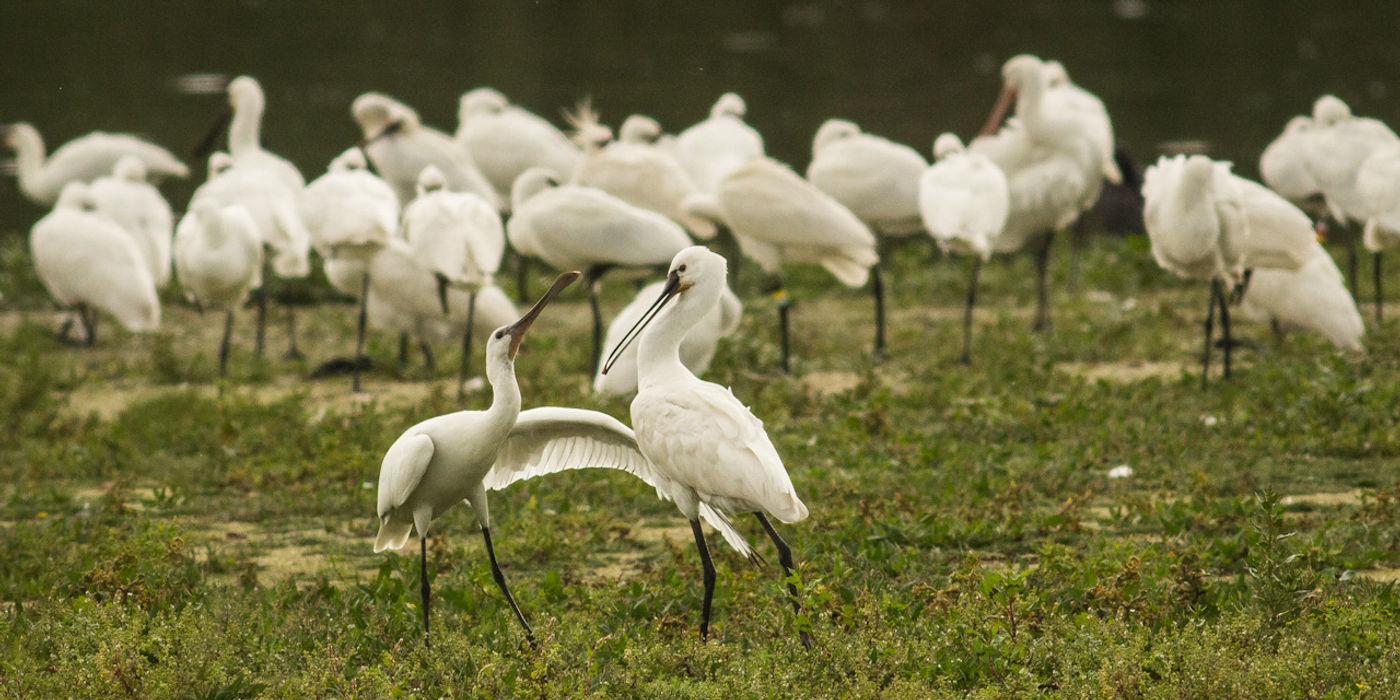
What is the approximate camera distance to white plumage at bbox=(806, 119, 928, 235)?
10180 millimetres

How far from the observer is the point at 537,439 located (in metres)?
5.33

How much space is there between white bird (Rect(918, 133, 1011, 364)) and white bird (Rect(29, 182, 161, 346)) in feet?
16.4

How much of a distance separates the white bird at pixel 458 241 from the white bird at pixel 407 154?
280 cm

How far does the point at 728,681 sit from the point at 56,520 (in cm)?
321

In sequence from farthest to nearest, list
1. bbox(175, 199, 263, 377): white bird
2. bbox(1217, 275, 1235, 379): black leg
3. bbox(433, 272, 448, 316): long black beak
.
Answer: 1. bbox(175, 199, 263, 377): white bird
2. bbox(433, 272, 448, 316): long black beak
3. bbox(1217, 275, 1235, 379): black leg

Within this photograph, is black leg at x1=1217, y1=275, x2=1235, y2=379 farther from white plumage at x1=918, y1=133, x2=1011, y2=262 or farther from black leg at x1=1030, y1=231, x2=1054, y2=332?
black leg at x1=1030, y1=231, x2=1054, y2=332

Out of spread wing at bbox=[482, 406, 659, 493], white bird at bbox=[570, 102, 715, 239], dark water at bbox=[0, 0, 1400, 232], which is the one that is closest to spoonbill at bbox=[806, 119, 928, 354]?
white bird at bbox=[570, 102, 715, 239]

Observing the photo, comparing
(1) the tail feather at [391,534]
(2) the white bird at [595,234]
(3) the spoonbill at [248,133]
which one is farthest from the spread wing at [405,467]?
(3) the spoonbill at [248,133]

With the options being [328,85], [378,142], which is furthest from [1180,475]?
[328,85]

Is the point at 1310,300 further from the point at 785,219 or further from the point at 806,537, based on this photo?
the point at 806,537

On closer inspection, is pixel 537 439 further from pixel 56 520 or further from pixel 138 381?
pixel 138 381

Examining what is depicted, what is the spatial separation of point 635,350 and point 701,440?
2.77 meters

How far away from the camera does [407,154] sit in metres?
12.1

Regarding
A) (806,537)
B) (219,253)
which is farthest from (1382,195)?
(219,253)
